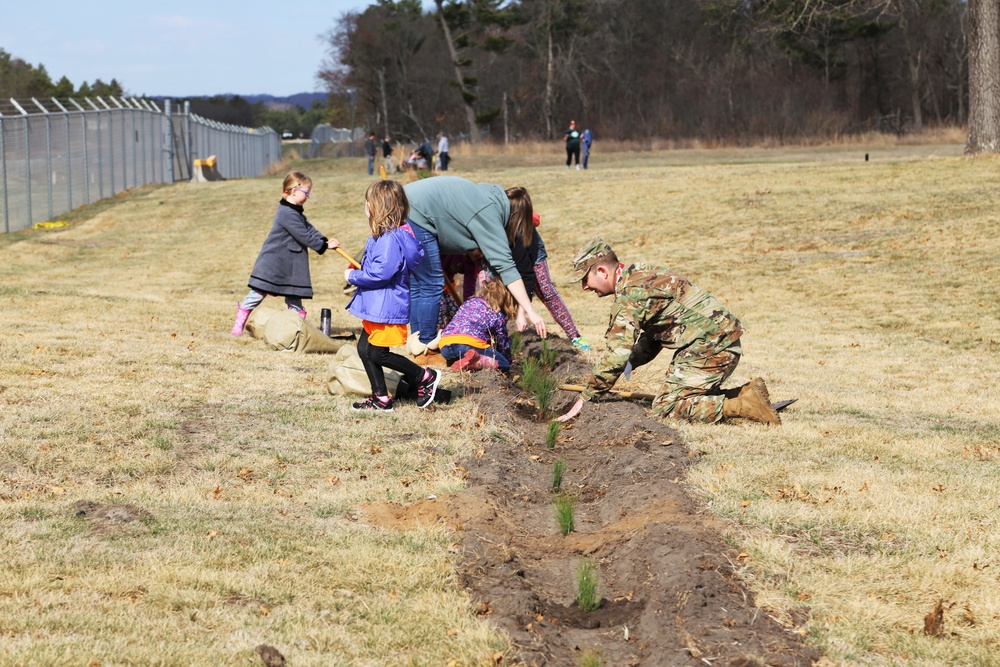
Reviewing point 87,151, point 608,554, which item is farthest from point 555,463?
point 87,151

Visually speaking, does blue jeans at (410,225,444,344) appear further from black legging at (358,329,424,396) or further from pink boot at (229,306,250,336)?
pink boot at (229,306,250,336)

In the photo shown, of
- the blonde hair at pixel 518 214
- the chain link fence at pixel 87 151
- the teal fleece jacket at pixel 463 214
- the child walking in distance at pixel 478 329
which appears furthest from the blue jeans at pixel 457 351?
the chain link fence at pixel 87 151

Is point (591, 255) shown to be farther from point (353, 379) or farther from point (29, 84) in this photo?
point (29, 84)

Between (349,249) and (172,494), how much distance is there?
653 inches

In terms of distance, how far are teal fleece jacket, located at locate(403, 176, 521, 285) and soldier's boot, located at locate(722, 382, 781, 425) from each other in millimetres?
1865

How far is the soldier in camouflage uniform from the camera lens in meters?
6.52

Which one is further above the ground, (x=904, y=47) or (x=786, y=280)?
(x=904, y=47)

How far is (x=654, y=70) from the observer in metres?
60.9

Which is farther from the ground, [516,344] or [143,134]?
[143,134]

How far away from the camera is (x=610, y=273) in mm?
6527

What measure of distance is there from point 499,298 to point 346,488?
9.73ft

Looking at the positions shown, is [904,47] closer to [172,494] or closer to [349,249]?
[349,249]

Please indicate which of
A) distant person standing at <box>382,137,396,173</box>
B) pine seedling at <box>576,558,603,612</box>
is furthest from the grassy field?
distant person standing at <box>382,137,396,173</box>

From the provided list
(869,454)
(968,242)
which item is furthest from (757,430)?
(968,242)
